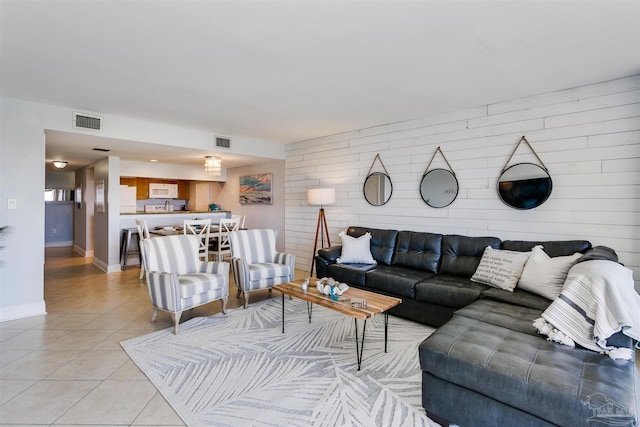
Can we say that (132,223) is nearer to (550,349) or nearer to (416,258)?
(416,258)

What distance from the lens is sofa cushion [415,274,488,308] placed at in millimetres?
2904

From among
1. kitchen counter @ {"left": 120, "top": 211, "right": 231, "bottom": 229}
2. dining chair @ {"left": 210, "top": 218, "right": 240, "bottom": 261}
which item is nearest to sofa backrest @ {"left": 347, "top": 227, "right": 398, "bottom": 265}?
dining chair @ {"left": 210, "top": 218, "right": 240, "bottom": 261}

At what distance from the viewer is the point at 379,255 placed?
4.20 metres

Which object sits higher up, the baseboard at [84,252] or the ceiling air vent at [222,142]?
the ceiling air vent at [222,142]

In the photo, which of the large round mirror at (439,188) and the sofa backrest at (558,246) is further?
the large round mirror at (439,188)

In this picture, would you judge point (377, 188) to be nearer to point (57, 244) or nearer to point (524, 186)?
point (524, 186)

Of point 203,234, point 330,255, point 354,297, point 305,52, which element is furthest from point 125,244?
point 305,52

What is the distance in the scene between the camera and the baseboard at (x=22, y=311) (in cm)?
335

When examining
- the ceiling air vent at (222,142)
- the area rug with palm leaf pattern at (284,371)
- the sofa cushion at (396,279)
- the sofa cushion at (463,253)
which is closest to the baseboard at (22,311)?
the area rug with palm leaf pattern at (284,371)

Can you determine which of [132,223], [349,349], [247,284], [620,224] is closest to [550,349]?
[349,349]

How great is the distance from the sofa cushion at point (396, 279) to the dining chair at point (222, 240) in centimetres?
300

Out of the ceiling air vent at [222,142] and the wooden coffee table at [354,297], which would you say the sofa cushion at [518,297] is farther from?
the ceiling air vent at [222,142]

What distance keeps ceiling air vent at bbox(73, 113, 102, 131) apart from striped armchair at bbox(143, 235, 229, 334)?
173 cm

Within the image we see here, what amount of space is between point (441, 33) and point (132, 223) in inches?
247
